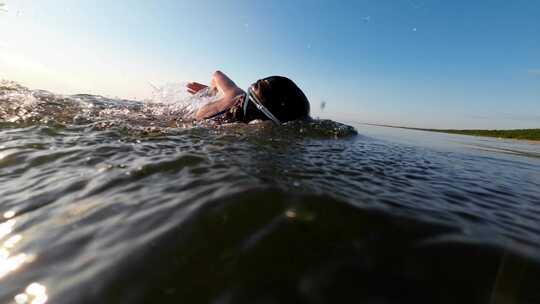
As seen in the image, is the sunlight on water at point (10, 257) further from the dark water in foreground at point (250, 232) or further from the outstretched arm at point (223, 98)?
the outstretched arm at point (223, 98)

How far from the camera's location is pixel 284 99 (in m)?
6.63

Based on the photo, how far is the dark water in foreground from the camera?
1.33 m

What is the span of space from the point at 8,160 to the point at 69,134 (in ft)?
4.68

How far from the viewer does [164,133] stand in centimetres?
517

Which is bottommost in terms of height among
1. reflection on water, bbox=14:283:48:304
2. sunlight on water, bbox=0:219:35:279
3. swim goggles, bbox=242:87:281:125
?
reflection on water, bbox=14:283:48:304

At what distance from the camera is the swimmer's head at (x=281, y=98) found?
6.24m

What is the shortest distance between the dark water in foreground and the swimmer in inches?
→ 124

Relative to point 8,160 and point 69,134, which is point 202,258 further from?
point 69,134

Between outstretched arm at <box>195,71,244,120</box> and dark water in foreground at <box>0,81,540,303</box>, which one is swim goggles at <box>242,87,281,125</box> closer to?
outstretched arm at <box>195,71,244,120</box>

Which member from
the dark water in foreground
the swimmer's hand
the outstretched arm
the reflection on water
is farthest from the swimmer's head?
the reflection on water

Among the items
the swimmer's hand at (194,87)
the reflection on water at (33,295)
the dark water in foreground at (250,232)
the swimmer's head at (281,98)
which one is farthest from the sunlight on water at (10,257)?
the swimmer's hand at (194,87)

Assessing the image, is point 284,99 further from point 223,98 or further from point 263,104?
point 223,98

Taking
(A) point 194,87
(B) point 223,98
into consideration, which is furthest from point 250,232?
(A) point 194,87

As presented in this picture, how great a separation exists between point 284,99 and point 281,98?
0.09 metres
